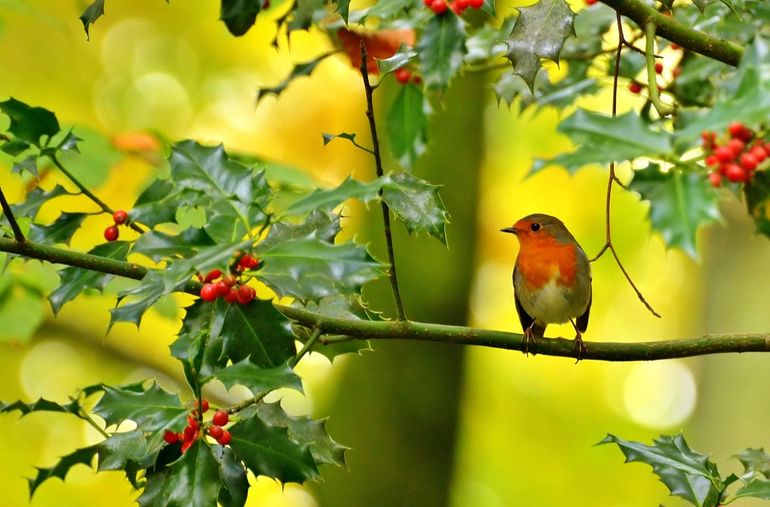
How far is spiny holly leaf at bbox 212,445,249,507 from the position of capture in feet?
6.60

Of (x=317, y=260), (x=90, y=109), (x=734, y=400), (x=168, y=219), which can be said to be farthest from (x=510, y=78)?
(x=90, y=109)

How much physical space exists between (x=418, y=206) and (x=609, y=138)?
858 millimetres

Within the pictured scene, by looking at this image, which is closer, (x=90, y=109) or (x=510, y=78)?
(x=510, y=78)

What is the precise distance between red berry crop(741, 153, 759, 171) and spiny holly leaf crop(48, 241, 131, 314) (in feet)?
4.35

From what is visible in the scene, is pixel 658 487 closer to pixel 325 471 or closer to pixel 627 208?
pixel 627 208

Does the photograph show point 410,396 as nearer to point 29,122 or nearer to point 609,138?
point 29,122

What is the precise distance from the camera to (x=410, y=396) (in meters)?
5.10

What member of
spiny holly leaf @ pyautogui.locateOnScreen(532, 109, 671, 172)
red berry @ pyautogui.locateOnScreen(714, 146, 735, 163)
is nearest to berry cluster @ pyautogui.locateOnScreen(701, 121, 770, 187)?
red berry @ pyautogui.locateOnScreen(714, 146, 735, 163)

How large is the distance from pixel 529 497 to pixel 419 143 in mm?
6401

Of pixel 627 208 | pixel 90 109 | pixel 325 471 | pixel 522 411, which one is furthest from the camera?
pixel 522 411

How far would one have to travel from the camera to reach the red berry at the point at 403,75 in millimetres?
2930

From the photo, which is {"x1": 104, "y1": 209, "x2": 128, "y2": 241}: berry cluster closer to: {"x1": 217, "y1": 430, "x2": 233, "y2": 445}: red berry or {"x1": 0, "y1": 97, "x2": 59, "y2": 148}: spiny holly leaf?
{"x1": 0, "y1": 97, "x2": 59, "y2": 148}: spiny holly leaf

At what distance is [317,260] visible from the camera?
1761 mm

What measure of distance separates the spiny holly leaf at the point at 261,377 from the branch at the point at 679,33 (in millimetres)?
1161
